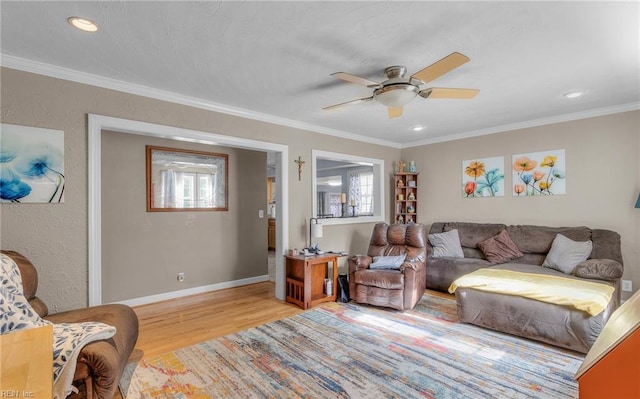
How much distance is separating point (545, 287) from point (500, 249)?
4.85 ft

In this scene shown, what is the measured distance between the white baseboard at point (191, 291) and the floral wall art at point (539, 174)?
424 cm

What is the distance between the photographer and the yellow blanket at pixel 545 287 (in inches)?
102

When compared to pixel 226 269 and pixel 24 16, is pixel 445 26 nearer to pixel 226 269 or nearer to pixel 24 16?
pixel 24 16

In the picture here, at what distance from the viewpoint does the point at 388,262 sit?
13.2ft

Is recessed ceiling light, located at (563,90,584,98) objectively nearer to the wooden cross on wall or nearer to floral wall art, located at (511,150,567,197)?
floral wall art, located at (511,150,567,197)

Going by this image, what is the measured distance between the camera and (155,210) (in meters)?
4.21

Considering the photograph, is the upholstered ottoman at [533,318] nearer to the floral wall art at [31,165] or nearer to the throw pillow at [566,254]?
the throw pillow at [566,254]

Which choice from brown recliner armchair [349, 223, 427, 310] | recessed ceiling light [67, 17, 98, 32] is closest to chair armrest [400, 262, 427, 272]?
brown recliner armchair [349, 223, 427, 310]

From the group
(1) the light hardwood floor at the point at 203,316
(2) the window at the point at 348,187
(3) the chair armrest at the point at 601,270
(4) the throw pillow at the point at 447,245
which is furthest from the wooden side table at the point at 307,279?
(3) the chair armrest at the point at 601,270

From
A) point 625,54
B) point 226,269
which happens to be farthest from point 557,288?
point 226,269

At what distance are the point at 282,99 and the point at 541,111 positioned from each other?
129 inches

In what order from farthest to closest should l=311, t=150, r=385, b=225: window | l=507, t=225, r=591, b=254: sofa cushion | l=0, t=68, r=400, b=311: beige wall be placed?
l=311, t=150, r=385, b=225: window → l=507, t=225, r=591, b=254: sofa cushion → l=0, t=68, r=400, b=311: beige wall

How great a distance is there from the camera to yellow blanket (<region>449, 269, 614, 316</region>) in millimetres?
2578

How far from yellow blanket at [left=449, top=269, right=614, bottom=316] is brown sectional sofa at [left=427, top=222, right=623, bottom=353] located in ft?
0.22
